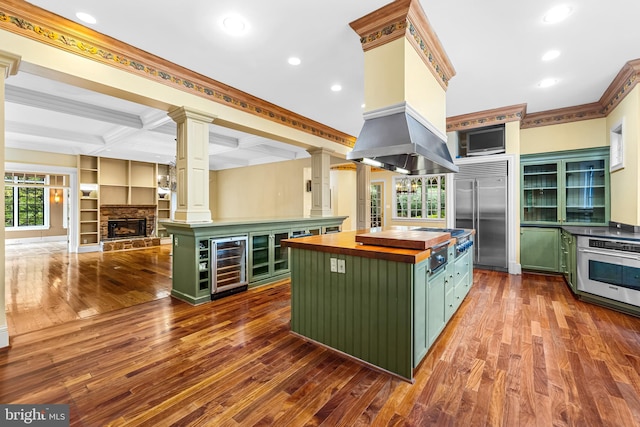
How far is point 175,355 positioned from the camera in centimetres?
234

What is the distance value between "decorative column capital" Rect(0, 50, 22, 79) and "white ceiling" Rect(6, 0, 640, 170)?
19.3 inches

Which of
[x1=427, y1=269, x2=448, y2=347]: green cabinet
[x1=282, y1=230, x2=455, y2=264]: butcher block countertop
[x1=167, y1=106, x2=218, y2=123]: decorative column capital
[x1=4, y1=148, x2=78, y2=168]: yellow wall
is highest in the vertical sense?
[x1=4, y1=148, x2=78, y2=168]: yellow wall

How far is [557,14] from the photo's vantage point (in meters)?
2.52

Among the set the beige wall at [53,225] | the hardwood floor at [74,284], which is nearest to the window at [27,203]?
the beige wall at [53,225]

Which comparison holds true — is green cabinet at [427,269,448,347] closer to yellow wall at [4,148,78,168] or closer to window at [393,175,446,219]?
window at [393,175,446,219]

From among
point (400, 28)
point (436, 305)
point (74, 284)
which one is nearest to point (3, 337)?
point (74, 284)

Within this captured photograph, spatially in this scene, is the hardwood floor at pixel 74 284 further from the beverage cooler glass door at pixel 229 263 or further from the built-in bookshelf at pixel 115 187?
the built-in bookshelf at pixel 115 187

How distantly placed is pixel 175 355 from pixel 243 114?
324 cm

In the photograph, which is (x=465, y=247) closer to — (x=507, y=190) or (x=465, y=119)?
(x=507, y=190)

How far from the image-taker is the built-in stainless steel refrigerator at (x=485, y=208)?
5.07 metres

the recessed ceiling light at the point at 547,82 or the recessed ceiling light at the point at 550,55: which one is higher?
the recessed ceiling light at the point at 547,82

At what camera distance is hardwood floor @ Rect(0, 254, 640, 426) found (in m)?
1.68

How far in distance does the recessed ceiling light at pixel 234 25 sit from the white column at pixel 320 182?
3211mm

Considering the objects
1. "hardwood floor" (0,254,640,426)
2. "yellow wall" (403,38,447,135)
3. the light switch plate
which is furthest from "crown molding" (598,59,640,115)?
the light switch plate
